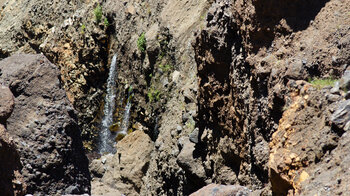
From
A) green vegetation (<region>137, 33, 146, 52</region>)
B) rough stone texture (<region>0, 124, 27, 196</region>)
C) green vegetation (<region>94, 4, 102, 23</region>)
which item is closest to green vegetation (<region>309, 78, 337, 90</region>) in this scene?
rough stone texture (<region>0, 124, 27, 196</region>)

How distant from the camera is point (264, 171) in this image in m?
6.68

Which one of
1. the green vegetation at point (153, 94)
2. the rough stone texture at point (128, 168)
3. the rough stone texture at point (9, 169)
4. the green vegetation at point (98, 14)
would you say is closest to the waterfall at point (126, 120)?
the rough stone texture at point (128, 168)

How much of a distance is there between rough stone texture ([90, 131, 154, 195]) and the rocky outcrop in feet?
26.3

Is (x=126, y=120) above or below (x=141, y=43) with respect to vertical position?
below

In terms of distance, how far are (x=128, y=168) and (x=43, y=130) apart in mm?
7278

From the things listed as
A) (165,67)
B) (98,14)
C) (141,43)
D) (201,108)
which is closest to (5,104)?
(201,108)

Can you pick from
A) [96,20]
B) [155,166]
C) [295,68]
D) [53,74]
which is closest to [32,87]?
[53,74]

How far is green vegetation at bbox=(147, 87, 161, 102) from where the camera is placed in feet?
45.1

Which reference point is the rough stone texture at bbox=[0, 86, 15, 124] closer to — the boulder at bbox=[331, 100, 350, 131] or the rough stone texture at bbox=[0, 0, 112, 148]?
the boulder at bbox=[331, 100, 350, 131]

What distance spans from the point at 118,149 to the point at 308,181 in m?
10.8

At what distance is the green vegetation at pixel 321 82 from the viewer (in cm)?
537

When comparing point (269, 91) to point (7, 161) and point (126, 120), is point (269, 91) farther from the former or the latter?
point (126, 120)

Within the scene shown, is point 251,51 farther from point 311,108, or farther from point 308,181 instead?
point 308,181

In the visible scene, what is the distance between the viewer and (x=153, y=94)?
45.8ft
